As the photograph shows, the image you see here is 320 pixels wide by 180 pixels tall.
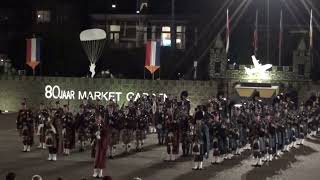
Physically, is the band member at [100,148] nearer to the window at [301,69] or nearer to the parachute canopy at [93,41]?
the window at [301,69]

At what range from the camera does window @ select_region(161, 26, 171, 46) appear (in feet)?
151

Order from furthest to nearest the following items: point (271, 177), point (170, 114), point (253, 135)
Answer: point (170, 114)
point (253, 135)
point (271, 177)

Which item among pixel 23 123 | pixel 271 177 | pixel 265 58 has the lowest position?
pixel 271 177

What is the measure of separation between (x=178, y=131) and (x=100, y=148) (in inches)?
163

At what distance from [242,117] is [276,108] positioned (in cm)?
195

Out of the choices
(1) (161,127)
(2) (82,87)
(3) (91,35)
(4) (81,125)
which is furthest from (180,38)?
(4) (81,125)

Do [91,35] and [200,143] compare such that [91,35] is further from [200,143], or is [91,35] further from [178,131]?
[200,143]

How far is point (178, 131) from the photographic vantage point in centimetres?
2022

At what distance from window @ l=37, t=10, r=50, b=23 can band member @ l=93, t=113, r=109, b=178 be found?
32253 mm

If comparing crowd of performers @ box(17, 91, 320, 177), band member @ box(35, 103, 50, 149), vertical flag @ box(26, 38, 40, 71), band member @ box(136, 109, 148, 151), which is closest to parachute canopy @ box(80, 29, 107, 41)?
vertical flag @ box(26, 38, 40, 71)

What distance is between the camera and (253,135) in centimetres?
1919

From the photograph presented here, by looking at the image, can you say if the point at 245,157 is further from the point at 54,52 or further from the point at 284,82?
the point at 54,52

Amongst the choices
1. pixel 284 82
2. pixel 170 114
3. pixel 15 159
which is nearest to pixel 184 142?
pixel 170 114

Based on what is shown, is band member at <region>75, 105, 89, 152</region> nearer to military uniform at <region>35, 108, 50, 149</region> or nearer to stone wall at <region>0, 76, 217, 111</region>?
military uniform at <region>35, 108, 50, 149</region>
